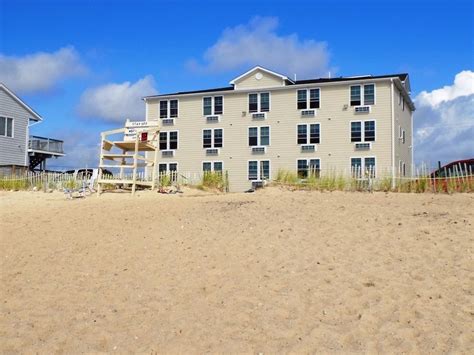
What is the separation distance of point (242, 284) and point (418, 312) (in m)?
2.15

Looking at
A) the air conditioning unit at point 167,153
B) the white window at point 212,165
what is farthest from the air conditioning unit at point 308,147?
the air conditioning unit at point 167,153

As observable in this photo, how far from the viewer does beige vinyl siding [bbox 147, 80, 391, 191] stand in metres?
32.8

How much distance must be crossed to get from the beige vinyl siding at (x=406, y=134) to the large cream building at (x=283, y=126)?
0.23 ft

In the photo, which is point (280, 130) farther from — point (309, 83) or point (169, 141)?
point (169, 141)

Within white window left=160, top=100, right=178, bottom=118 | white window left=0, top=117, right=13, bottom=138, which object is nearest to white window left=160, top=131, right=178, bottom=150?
white window left=160, top=100, right=178, bottom=118

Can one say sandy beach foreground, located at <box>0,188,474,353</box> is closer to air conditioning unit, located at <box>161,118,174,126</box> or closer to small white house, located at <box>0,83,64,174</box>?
small white house, located at <box>0,83,64,174</box>

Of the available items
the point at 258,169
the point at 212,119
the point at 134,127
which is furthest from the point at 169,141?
the point at 134,127

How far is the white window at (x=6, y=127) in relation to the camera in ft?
109

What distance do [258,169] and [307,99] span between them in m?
5.85

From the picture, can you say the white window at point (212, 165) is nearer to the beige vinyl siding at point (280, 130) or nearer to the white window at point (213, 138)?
the beige vinyl siding at point (280, 130)

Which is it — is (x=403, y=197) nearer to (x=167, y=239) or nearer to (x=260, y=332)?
(x=167, y=239)

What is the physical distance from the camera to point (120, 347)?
16.9ft

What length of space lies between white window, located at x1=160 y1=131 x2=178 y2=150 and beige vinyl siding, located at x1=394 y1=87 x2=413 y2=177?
15.6 metres

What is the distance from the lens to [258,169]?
35.4 m
